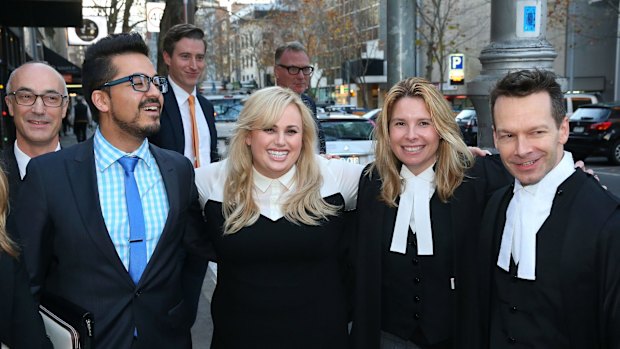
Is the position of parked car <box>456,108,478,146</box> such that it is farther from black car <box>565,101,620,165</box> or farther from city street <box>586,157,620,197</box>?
black car <box>565,101,620,165</box>

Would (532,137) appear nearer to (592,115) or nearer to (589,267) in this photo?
(589,267)

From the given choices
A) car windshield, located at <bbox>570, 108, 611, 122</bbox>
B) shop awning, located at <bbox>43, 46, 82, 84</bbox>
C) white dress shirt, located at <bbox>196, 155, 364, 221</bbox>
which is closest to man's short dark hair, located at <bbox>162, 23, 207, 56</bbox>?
white dress shirt, located at <bbox>196, 155, 364, 221</bbox>

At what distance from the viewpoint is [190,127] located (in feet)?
14.9

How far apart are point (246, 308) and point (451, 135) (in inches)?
51.3

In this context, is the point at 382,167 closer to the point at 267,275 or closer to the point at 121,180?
the point at 267,275

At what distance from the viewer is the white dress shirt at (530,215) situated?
2.25 m

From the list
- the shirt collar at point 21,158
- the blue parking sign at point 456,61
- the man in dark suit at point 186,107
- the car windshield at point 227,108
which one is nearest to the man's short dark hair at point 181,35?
the man in dark suit at point 186,107

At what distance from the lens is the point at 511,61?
4.22 meters

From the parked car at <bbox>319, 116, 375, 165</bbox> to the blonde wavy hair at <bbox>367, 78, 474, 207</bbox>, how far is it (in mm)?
6869

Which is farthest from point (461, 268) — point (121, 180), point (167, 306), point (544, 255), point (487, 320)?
point (121, 180)

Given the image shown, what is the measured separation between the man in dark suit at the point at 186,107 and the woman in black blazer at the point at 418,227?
1995 mm

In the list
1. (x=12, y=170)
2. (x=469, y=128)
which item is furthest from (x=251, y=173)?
(x=469, y=128)

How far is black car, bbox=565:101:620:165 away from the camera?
15609 millimetres

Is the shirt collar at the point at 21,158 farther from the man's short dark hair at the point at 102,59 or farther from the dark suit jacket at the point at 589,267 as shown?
the dark suit jacket at the point at 589,267
